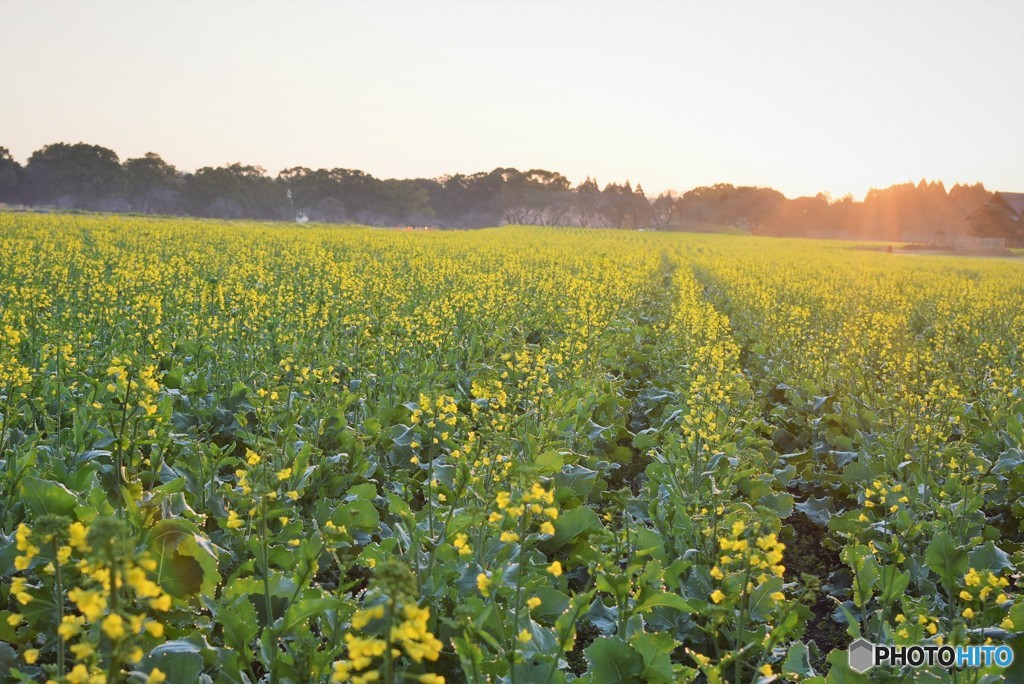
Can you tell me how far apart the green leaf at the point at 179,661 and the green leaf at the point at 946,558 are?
4.05 meters

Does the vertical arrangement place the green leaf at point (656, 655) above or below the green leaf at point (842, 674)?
above

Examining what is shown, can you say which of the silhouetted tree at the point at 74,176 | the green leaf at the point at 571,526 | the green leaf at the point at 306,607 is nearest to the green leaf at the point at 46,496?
the green leaf at the point at 306,607

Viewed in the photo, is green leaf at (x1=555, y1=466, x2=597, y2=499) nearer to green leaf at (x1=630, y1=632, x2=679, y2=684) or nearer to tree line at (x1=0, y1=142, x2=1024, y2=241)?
green leaf at (x1=630, y1=632, x2=679, y2=684)

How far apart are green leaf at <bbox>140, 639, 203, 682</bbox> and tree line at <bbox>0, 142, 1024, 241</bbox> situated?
90.1 m

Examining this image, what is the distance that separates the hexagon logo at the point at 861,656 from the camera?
12.0ft

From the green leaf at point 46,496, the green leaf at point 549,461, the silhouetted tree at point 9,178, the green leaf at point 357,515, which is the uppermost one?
the silhouetted tree at point 9,178

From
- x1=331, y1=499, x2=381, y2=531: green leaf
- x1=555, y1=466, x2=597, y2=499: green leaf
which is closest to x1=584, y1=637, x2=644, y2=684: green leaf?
x1=331, y1=499, x2=381, y2=531: green leaf

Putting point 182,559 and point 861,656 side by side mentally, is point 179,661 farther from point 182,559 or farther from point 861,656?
point 861,656

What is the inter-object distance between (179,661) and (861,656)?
3.13m

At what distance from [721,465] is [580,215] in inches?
4494

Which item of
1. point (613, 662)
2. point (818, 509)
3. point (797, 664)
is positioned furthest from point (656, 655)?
point (818, 509)

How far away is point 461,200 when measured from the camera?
115 meters

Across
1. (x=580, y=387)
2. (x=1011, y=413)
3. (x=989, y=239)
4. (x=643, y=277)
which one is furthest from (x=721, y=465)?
(x=989, y=239)

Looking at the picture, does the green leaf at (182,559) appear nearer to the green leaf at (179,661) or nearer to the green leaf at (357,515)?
the green leaf at (179,661)
